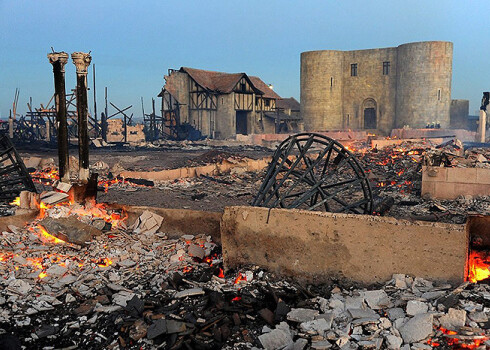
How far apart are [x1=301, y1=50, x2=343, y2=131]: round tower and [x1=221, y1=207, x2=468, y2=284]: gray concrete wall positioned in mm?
40311

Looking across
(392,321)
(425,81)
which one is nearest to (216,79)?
(425,81)

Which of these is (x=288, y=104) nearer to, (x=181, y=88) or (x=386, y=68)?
(x=386, y=68)

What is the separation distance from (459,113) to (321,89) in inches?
649

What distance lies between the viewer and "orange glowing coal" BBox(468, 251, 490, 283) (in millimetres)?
5454

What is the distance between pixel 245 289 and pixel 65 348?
84.9 inches

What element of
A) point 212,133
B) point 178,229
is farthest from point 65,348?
point 212,133

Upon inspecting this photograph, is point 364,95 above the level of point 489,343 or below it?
above

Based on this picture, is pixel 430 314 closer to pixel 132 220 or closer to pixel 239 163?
pixel 132 220

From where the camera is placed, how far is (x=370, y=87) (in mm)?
44406

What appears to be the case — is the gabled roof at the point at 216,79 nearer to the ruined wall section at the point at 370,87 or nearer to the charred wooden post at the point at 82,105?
the ruined wall section at the point at 370,87

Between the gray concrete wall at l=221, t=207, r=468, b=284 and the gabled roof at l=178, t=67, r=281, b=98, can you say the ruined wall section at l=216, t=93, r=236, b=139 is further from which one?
the gray concrete wall at l=221, t=207, r=468, b=284

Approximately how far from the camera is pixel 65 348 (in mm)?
4215

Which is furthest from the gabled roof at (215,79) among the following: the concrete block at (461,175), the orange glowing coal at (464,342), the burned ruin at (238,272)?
the orange glowing coal at (464,342)

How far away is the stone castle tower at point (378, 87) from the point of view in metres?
41.0
